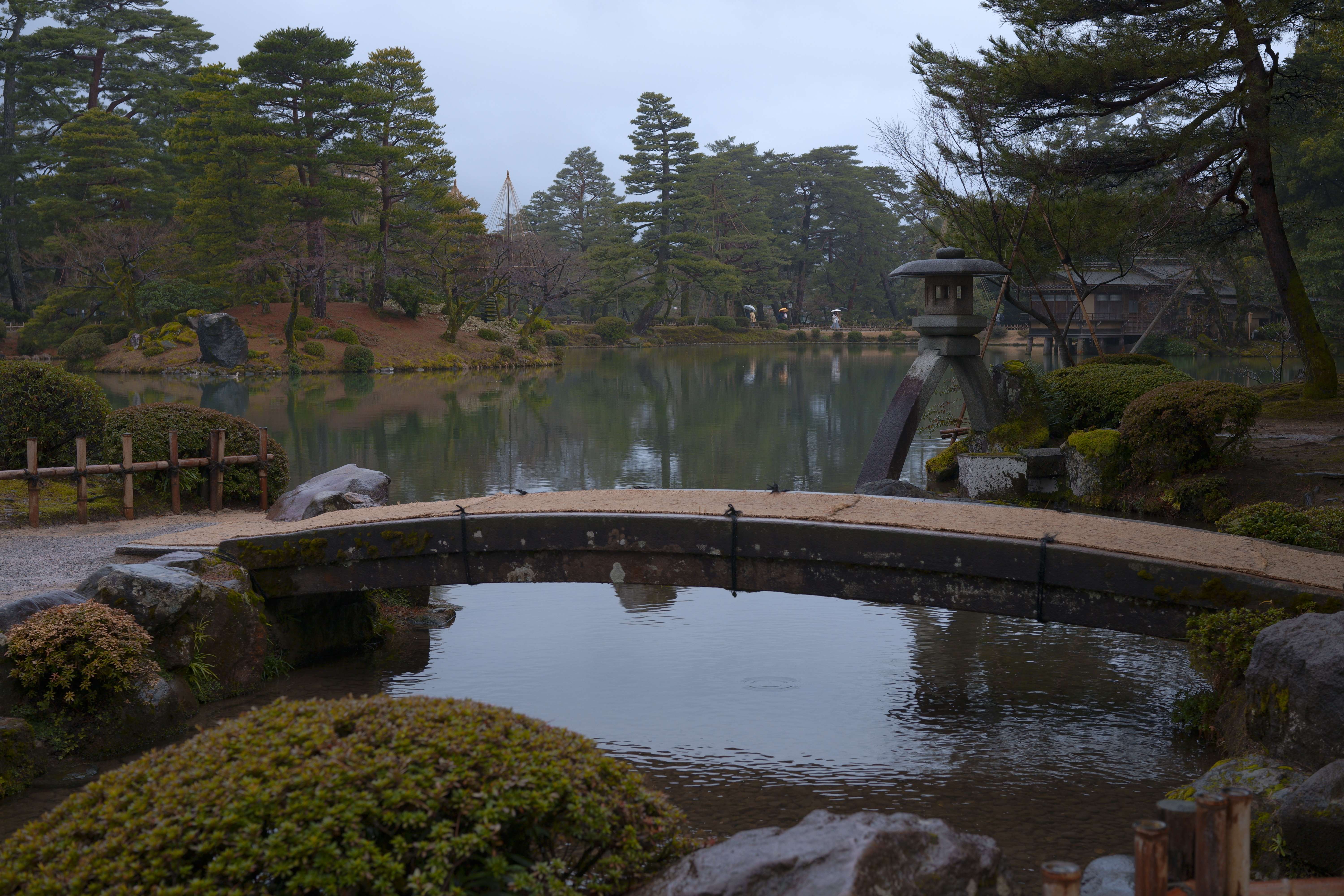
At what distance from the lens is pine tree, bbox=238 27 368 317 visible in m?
38.6

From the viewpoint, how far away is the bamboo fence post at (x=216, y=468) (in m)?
11.0

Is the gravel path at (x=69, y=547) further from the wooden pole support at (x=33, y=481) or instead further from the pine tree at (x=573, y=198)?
the pine tree at (x=573, y=198)

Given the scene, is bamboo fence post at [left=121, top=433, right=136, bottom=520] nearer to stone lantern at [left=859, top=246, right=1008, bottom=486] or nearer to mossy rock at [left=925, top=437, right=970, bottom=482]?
stone lantern at [left=859, top=246, right=1008, bottom=486]

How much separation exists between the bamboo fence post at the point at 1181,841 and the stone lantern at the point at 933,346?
367 inches

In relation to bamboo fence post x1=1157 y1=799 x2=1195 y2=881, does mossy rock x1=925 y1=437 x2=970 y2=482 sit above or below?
above

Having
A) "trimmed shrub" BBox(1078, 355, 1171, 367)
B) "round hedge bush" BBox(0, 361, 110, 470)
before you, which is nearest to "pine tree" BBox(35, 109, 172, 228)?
"round hedge bush" BBox(0, 361, 110, 470)

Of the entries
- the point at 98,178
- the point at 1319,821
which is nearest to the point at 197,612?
the point at 1319,821

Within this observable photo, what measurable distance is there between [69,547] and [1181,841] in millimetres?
9219

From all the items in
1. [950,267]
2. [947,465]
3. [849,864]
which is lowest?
[849,864]

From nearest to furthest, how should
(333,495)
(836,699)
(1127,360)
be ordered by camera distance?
(836,699) < (333,495) < (1127,360)

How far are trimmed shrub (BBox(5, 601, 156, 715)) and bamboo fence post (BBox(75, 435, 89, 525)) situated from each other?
4.66 meters

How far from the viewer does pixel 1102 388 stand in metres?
13.4

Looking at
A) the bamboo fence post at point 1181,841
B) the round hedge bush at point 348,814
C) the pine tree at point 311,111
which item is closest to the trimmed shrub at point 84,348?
the pine tree at point 311,111

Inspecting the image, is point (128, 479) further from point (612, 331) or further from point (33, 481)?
point (612, 331)
